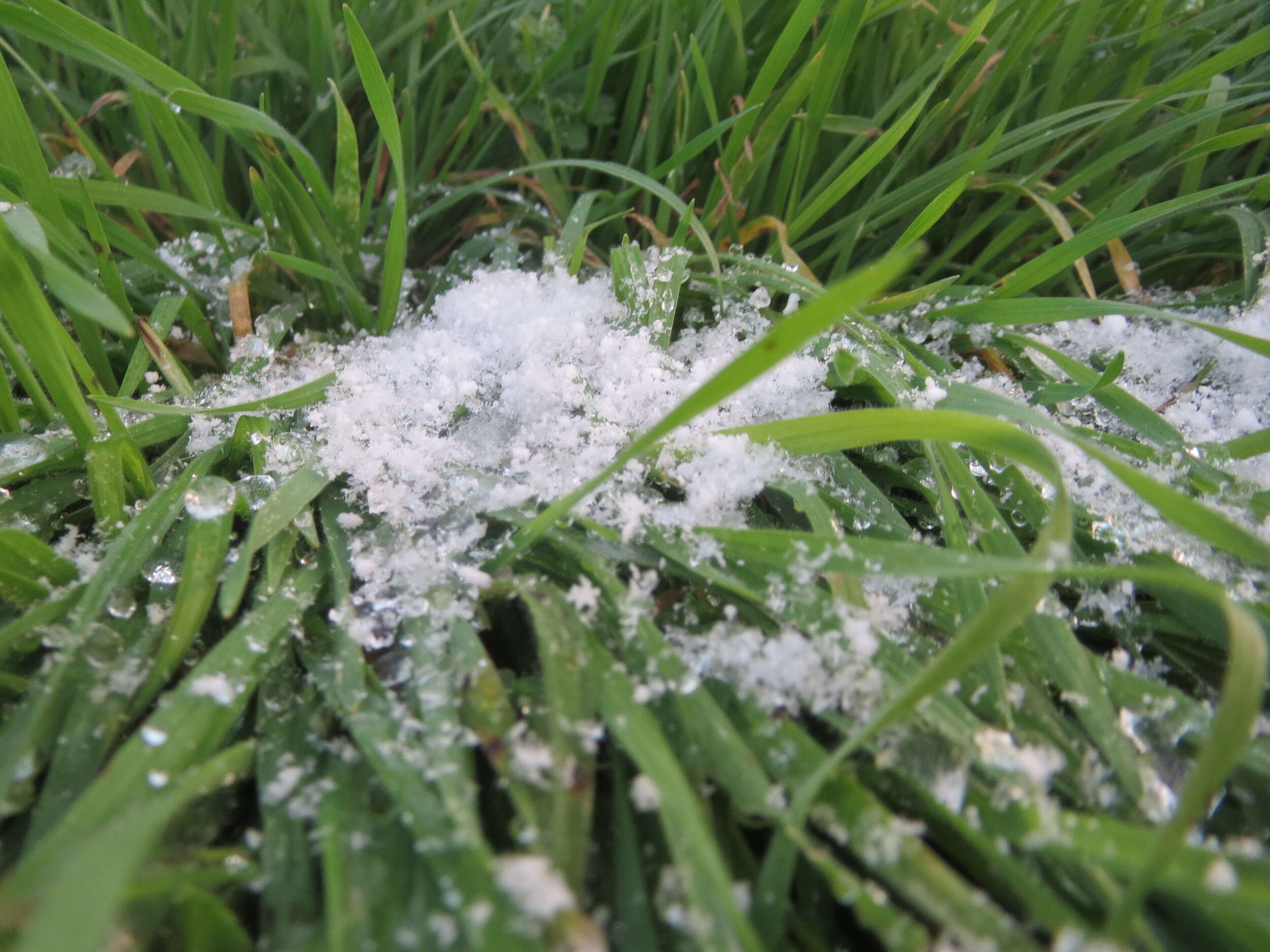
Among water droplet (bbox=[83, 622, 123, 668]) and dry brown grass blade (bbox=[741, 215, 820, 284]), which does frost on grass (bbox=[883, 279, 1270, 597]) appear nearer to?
dry brown grass blade (bbox=[741, 215, 820, 284])

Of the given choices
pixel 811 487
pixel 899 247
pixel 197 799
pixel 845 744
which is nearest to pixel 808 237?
pixel 899 247

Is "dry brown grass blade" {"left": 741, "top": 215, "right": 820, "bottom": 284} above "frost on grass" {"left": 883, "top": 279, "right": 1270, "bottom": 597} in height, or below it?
above

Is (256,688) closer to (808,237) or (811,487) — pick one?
(811,487)

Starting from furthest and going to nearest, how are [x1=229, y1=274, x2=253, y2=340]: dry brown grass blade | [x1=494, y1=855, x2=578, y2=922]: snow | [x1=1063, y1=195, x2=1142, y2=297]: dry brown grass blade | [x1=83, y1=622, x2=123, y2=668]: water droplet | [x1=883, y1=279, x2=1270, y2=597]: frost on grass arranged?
1. [x1=1063, y1=195, x2=1142, y2=297]: dry brown grass blade
2. [x1=229, y1=274, x2=253, y2=340]: dry brown grass blade
3. [x1=883, y1=279, x2=1270, y2=597]: frost on grass
4. [x1=83, y1=622, x2=123, y2=668]: water droplet
5. [x1=494, y1=855, x2=578, y2=922]: snow

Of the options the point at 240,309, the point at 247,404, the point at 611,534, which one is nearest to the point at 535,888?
the point at 611,534

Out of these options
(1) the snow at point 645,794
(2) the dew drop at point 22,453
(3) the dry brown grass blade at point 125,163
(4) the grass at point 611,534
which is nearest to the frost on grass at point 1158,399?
(4) the grass at point 611,534

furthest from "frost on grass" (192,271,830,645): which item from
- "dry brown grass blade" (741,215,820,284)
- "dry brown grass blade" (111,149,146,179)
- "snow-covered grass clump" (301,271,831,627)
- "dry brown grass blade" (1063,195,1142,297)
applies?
"dry brown grass blade" (1063,195,1142,297)

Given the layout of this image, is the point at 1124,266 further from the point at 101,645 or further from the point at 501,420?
the point at 101,645

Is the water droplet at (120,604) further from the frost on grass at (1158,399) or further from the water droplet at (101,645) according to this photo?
the frost on grass at (1158,399)
